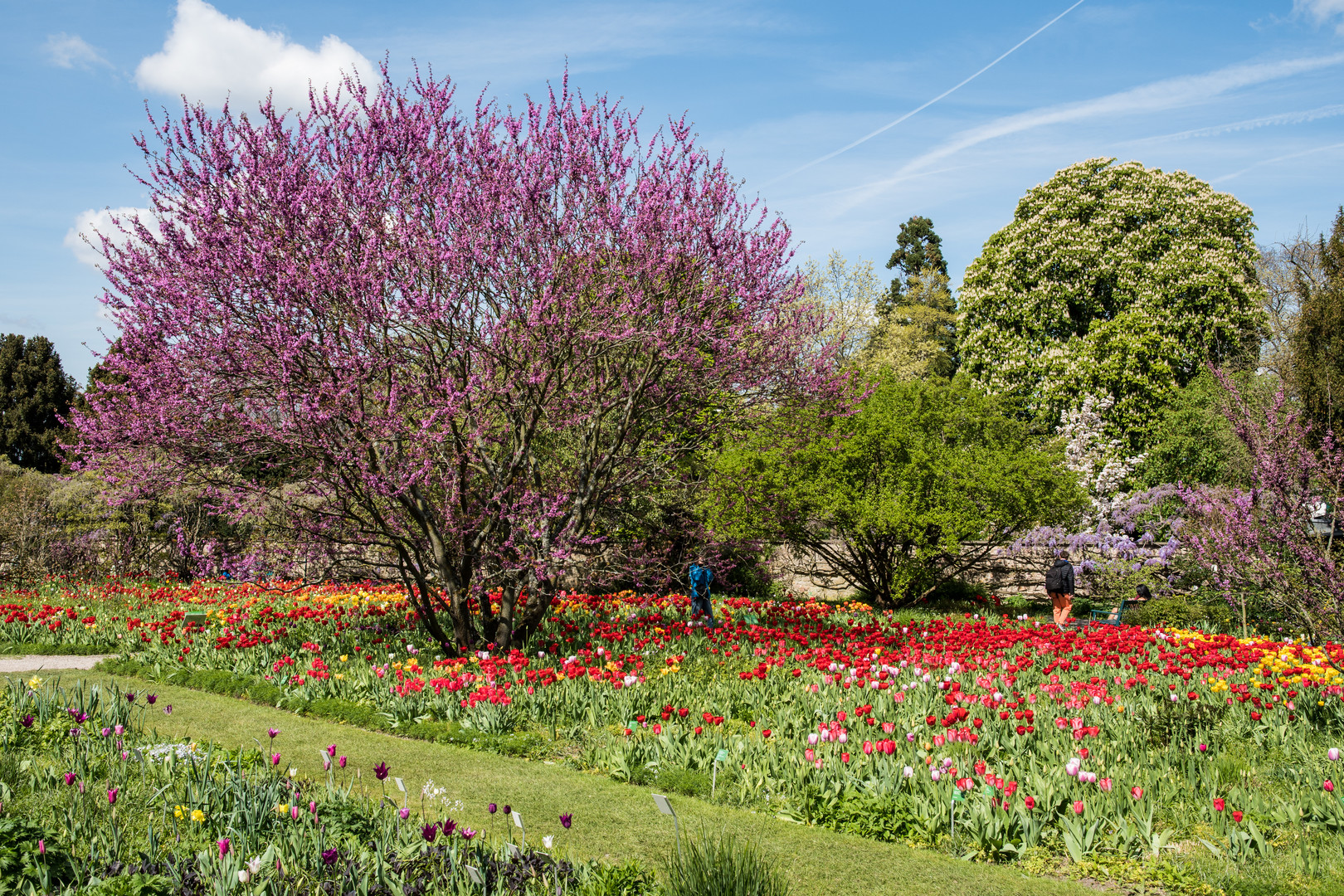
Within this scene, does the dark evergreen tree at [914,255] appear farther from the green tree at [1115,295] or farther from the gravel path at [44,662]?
the gravel path at [44,662]

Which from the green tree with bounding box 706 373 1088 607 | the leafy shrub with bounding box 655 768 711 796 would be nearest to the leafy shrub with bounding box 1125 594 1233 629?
the green tree with bounding box 706 373 1088 607

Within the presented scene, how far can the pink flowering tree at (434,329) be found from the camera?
27.2 feet

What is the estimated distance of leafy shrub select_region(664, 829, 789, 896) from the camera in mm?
3447

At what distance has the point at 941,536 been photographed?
13492 mm

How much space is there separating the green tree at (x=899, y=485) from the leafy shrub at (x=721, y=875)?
8.95m

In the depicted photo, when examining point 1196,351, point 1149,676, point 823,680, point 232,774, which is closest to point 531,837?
point 232,774

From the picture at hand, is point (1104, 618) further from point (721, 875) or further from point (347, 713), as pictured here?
point (721, 875)

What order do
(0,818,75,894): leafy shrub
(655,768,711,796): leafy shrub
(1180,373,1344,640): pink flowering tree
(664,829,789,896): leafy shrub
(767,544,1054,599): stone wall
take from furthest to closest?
1. (767,544,1054,599): stone wall
2. (1180,373,1344,640): pink flowering tree
3. (655,768,711,796): leafy shrub
4. (0,818,75,894): leafy shrub
5. (664,829,789,896): leafy shrub

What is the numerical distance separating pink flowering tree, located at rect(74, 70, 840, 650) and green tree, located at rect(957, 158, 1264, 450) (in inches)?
673

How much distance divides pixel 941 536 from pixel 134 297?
37.4 feet

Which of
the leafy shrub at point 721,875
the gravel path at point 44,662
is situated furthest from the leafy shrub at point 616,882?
the gravel path at point 44,662

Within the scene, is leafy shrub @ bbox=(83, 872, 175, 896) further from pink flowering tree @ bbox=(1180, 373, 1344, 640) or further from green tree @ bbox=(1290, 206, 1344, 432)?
green tree @ bbox=(1290, 206, 1344, 432)

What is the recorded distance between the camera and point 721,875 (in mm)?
3465

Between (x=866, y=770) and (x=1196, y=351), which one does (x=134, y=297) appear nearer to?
(x=866, y=770)
